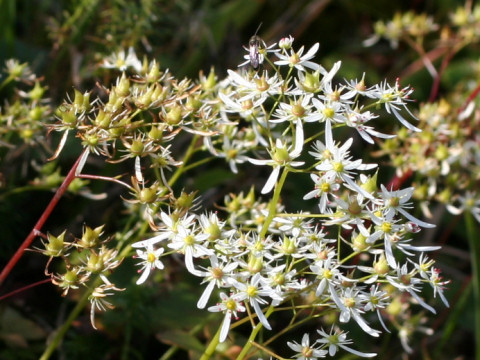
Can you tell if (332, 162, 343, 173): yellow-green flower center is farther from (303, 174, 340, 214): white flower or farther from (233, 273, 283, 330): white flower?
(233, 273, 283, 330): white flower

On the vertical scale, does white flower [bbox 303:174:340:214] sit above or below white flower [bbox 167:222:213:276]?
→ above

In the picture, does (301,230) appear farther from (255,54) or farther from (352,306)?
(255,54)

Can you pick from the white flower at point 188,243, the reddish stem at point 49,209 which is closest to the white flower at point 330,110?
the white flower at point 188,243

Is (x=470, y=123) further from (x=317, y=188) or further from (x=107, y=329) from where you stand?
(x=107, y=329)

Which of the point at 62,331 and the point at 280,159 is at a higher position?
the point at 280,159

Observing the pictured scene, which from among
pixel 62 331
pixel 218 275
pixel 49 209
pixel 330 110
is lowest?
pixel 62 331

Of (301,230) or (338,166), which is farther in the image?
(301,230)

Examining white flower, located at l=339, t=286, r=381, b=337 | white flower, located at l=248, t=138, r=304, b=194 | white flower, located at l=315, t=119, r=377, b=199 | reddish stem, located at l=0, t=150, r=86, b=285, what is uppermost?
white flower, located at l=315, t=119, r=377, b=199

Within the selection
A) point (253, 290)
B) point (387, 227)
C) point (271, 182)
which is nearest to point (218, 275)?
point (253, 290)

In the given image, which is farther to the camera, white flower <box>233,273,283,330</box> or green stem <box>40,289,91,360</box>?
green stem <box>40,289,91,360</box>

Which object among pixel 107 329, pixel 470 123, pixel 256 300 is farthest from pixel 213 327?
pixel 470 123

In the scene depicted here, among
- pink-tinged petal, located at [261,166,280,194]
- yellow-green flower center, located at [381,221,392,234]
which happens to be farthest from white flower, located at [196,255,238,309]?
yellow-green flower center, located at [381,221,392,234]

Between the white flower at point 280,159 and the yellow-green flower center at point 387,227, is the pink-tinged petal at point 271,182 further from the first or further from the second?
the yellow-green flower center at point 387,227
